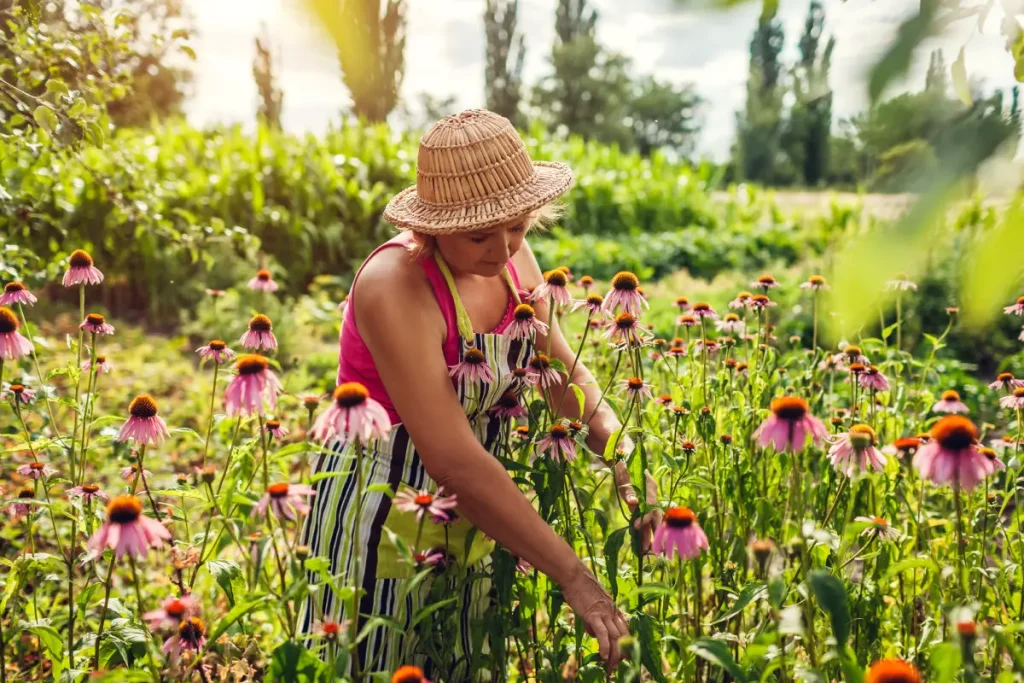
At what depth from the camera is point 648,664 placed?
1.23m

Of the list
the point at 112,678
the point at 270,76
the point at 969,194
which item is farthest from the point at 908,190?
the point at 270,76

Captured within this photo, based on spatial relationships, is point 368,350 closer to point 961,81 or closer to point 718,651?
point 718,651

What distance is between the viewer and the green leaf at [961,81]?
41cm

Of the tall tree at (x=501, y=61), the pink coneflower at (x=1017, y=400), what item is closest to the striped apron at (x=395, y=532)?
the pink coneflower at (x=1017, y=400)

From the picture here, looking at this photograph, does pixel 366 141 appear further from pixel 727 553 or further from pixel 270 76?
pixel 270 76

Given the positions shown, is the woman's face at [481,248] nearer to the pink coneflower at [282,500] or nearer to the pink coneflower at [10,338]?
the pink coneflower at [282,500]

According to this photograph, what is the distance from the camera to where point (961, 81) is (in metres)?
0.41

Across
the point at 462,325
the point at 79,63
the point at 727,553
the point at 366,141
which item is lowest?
the point at 727,553

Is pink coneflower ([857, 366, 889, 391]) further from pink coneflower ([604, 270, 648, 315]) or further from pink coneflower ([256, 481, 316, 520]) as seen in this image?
pink coneflower ([256, 481, 316, 520])

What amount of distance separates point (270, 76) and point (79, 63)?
22.1 meters

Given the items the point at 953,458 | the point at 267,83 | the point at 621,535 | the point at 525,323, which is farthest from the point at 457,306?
the point at 267,83

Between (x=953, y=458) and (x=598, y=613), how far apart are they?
1.92ft

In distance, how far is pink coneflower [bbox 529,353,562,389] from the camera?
4.98ft

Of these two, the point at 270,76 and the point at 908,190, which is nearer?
the point at 908,190
